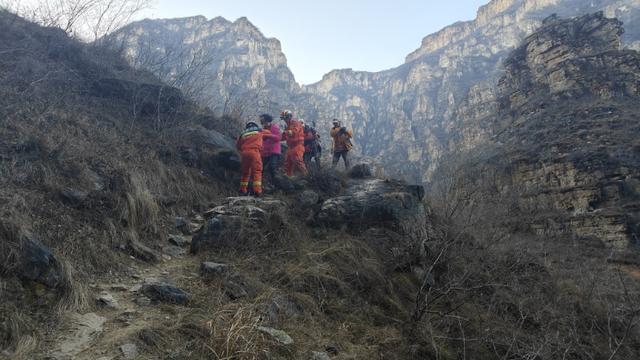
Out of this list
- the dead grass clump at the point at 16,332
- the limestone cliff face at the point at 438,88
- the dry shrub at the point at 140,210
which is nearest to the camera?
the dead grass clump at the point at 16,332

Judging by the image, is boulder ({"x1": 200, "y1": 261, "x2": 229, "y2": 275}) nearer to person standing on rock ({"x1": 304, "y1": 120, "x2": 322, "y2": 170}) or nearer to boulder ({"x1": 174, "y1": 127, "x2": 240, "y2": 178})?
boulder ({"x1": 174, "y1": 127, "x2": 240, "y2": 178})

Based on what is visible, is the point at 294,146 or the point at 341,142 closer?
the point at 294,146

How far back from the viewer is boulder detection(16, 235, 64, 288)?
9.54 ft

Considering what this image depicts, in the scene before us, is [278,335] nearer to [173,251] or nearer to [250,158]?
[173,251]

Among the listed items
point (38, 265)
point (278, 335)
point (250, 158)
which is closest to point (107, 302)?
point (38, 265)

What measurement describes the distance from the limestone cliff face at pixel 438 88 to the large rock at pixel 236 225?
3816cm

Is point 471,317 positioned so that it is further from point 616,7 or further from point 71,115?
point 616,7

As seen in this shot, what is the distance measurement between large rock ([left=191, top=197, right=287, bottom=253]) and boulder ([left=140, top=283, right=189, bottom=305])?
125 centimetres

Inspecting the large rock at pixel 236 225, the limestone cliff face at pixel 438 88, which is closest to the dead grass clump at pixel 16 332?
the large rock at pixel 236 225

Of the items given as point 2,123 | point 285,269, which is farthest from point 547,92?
point 2,123

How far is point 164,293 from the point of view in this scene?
3.56 m

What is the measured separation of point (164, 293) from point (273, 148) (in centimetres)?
501

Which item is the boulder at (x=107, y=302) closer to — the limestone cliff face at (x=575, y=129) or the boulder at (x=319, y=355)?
the boulder at (x=319, y=355)

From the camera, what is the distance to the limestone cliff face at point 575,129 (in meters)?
16.2
